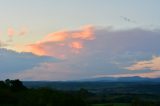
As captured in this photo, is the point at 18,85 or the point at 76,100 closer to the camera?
the point at 76,100

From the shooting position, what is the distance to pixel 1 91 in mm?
89750

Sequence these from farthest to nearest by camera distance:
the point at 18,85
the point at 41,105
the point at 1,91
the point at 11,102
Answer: the point at 18,85, the point at 1,91, the point at 11,102, the point at 41,105

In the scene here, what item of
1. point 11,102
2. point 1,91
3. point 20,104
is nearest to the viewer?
point 20,104

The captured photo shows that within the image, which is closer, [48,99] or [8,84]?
[48,99]

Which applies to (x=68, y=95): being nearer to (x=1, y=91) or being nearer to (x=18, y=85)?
(x=1, y=91)

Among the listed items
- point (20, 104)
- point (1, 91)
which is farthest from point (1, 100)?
point (20, 104)

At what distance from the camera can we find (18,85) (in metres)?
107

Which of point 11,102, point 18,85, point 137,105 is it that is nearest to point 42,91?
point 11,102

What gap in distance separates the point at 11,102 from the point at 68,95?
47.1ft

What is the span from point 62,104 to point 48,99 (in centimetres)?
238

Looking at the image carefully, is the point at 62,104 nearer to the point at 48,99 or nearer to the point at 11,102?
the point at 48,99

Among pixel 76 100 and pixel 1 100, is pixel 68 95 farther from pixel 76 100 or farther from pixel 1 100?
pixel 1 100

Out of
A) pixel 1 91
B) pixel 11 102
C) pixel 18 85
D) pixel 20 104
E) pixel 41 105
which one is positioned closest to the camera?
pixel 41 105

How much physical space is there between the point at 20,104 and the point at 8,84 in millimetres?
39538
